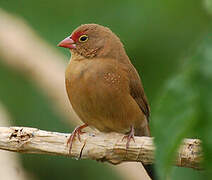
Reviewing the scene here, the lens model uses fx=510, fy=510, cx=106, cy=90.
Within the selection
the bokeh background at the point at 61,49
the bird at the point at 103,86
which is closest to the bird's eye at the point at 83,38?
the bird at the point at 103,86

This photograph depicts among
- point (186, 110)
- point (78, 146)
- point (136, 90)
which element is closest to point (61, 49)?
point (136, 90)

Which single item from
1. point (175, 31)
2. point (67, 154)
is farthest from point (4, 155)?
point (175, 31)

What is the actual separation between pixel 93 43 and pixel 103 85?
2.22 feet

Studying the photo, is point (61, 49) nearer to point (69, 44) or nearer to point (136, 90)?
point (69, 44)

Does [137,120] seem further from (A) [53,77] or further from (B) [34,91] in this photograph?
(B) [34,91]

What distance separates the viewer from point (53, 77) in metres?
7.26

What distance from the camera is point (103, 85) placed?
397 centimetres

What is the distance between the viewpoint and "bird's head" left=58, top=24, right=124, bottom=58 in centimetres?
445

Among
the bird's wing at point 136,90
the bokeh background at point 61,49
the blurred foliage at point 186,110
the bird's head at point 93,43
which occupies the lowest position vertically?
the bokeh background at point 61,49

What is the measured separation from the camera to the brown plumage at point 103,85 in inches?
156

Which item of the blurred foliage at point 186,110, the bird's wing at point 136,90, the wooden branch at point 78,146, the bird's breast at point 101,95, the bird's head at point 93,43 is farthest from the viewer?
the bird's head at point 93,43

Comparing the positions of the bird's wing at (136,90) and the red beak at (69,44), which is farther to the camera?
the red beak at (69,44)

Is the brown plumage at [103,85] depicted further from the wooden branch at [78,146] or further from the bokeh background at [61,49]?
the bokeh background at [61,49]

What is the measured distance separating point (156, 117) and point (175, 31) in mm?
5849
